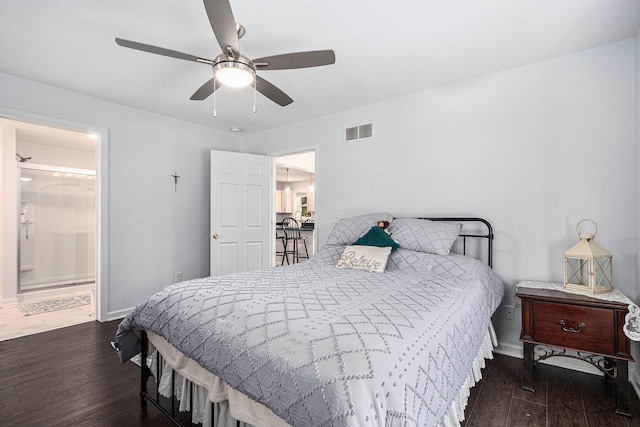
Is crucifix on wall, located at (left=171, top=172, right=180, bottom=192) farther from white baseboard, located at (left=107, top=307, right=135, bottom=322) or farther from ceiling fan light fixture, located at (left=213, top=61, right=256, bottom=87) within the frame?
ceiling fan light fixture, located at (left=213, top=61, right=256, bottom=87)

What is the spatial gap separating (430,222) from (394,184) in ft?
2.47

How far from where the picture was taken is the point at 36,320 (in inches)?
141

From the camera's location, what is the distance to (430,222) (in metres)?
2.81

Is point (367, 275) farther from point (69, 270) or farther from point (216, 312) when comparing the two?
point (69, 270)

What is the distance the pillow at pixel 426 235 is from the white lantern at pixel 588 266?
0.79m

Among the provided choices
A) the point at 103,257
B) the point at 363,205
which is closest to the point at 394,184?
the point at 363,205

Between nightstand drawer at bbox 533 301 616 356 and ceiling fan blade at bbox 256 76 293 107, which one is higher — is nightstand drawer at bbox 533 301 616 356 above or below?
below

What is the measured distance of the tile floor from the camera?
320 centimetres

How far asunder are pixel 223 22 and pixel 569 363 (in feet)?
11.2

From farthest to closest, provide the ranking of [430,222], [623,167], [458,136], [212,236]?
[212,236]
[458,136]
[430,222]
[623,167]

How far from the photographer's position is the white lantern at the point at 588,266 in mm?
2088

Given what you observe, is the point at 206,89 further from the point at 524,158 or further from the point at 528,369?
the point at 528,369

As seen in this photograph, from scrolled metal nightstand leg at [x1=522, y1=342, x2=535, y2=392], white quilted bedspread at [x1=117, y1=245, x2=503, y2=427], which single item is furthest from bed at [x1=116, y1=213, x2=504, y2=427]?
scrolled metal nightstand leg at [x1=522, y1=342, x2=535, y2=392]

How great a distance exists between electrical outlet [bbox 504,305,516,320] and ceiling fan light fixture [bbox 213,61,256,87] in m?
2.81
